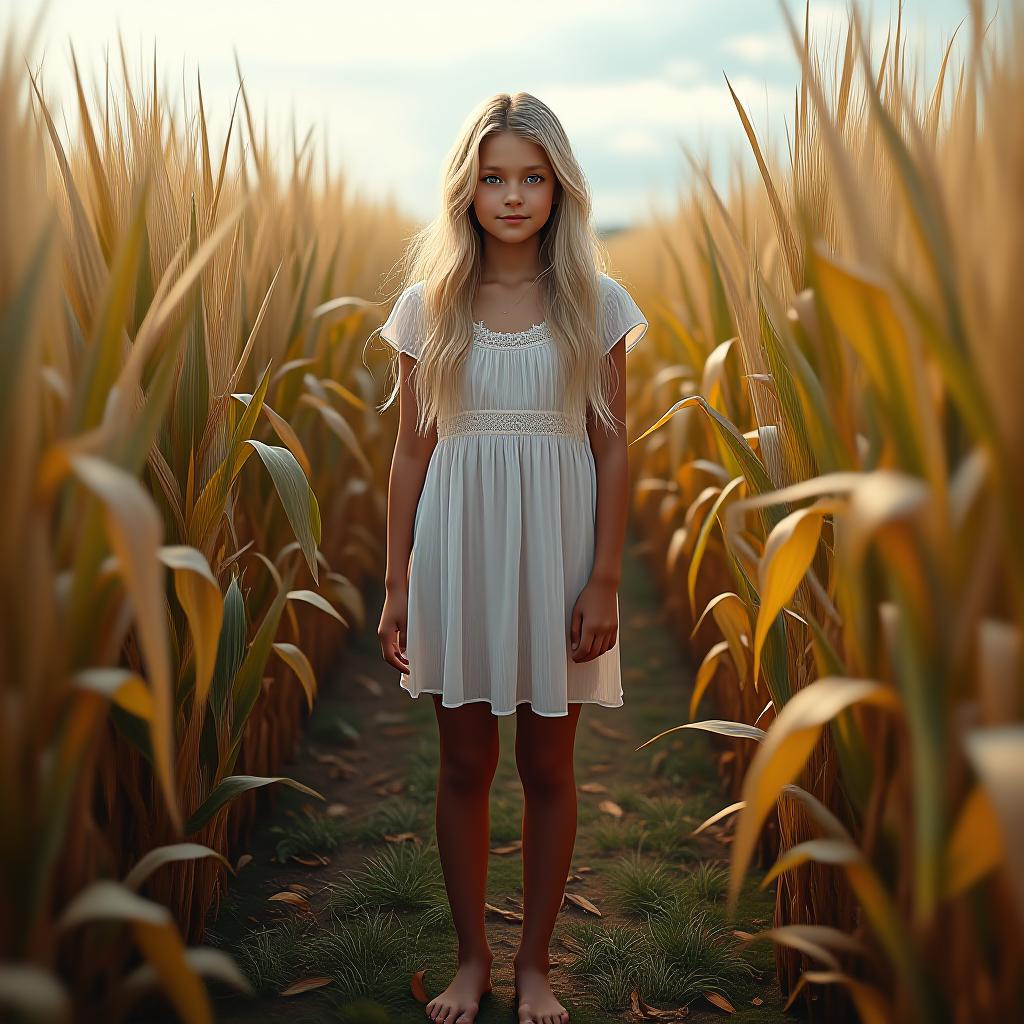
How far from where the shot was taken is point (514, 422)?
5.27ft

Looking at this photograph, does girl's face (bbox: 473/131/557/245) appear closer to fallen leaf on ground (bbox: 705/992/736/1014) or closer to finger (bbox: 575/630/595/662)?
finger (bbox: 575/630/595/662)

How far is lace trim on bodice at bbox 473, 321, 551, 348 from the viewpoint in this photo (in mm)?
1628

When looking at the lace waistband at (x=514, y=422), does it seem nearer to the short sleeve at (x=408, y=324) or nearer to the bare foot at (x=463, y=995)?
the short sleeve at (x=408, y=324)

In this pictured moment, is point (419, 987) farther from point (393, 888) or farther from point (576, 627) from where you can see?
point (576, 627)

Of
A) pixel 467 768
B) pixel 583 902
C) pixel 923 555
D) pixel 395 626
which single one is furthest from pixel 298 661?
pixel 923 555

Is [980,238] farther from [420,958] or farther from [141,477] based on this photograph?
[420,958]

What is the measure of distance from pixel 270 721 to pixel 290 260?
1.15 metres

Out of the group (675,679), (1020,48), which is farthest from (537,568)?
(675,679)

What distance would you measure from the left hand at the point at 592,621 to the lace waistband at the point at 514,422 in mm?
253

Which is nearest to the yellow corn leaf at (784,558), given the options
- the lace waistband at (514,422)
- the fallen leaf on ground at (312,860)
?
the lace waistband at (514,422)

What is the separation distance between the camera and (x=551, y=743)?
1.63 metres

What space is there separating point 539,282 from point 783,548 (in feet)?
2.39

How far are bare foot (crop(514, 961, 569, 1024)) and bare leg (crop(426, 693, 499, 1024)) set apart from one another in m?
0.07

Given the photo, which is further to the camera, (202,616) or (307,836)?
(307,836)
